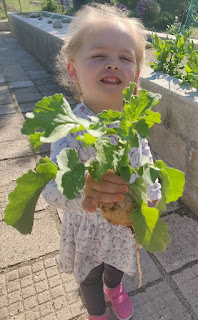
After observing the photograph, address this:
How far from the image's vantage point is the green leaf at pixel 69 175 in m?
0.67

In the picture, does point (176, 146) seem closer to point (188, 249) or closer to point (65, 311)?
point (188, 249)

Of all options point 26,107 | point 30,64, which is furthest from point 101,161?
point 30,64

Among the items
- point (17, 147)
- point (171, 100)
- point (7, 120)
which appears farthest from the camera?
point (7, 120)

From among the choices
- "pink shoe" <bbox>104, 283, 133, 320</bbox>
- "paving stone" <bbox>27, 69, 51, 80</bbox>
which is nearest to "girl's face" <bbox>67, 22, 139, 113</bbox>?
"pink shoe" <bbox>104, 283, 133, 320</bbox>

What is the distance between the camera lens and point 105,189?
841 mm

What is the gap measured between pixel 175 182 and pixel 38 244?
160 centimetres

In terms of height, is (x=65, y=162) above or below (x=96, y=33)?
below

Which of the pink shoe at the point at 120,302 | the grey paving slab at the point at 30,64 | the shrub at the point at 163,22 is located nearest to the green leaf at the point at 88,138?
the pink shoe at the point at 120,302

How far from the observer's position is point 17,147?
337 cm

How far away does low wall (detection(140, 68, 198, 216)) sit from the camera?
2.14 meters

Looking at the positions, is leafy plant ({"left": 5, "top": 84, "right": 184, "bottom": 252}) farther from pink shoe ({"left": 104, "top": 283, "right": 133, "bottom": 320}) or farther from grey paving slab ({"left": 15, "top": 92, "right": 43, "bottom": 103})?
grey paving slab ({"left": 15, "top": 92, "right": 43, "bottom": 103})

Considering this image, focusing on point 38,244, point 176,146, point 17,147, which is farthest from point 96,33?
point 17,147

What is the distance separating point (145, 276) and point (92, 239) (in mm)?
746

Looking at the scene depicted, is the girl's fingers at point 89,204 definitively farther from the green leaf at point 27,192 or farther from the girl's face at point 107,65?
the girl's face at point 107,65
